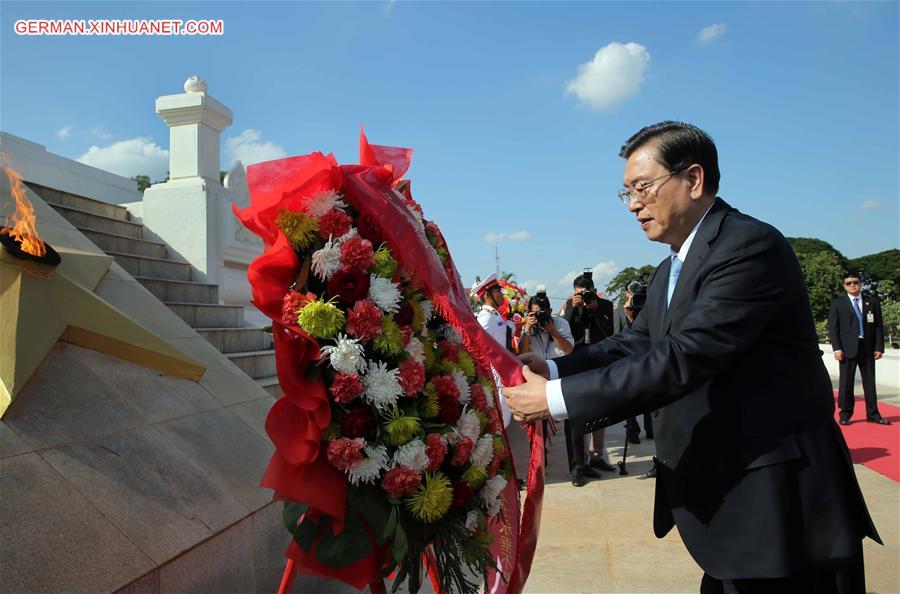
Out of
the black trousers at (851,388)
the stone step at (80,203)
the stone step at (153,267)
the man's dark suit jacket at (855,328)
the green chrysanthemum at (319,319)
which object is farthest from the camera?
the man's dark suit jacket at (855,328)

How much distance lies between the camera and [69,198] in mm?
5691

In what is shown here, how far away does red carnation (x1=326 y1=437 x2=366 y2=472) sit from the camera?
7.15 feet

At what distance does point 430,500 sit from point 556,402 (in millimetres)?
604

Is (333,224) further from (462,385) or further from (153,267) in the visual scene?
(153,267)

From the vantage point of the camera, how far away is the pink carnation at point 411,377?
2301mm

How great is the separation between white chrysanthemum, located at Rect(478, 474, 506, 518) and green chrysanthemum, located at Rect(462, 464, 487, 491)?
0.18 ft

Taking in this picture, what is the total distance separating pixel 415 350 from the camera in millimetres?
2416

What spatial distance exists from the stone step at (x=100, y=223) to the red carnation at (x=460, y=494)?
4.50 m

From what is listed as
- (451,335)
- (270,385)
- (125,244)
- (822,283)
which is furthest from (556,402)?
(822,283)

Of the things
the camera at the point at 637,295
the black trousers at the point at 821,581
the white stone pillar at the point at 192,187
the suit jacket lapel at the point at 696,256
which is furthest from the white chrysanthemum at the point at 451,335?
the white stone pillar at the point at 192,187

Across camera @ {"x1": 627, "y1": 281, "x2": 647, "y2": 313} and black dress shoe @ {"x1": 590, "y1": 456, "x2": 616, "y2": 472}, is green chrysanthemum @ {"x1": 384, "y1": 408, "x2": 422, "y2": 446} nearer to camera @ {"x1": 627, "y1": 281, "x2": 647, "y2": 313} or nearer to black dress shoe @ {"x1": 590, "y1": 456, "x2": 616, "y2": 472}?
camera @ {"x1": 627, "y1": 281, "x2": 647, "y2": 313}

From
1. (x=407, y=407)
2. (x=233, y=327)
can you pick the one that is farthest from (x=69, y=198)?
(x=407, y=407)

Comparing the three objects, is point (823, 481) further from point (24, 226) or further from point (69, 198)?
point (69, 198)

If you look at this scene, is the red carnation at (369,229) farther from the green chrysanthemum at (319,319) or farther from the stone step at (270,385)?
the stone step at (270,385)
